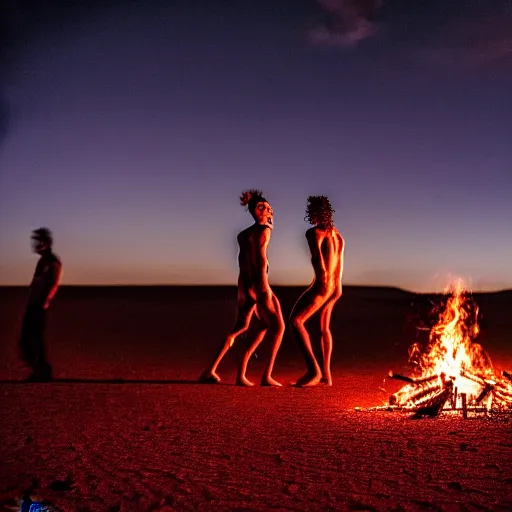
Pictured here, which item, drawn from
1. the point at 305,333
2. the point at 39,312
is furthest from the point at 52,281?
the point at 305,333

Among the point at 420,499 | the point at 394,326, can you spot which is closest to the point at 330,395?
the point at 420,499

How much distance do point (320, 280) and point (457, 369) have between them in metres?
2.71

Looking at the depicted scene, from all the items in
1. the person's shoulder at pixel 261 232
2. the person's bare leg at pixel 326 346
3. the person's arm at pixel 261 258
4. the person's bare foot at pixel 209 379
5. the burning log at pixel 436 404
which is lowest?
the person's bare foot at pixel 209 379

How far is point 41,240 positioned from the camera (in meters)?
12.1

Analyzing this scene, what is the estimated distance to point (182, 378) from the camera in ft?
40.9

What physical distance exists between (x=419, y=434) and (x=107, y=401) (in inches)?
168

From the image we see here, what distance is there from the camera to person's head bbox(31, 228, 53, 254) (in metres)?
12.1

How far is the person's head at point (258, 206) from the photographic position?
11.4 m

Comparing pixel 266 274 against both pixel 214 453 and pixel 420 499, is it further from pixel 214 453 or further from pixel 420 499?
pixel 420 499

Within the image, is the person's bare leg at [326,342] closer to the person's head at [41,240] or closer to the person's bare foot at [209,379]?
the person's bare foot at [209,379]

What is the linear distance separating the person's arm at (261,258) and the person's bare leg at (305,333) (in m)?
0.62

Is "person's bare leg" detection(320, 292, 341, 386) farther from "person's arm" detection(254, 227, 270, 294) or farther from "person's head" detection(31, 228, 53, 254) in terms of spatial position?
"person's head" detection(31, 228, 53, 254)

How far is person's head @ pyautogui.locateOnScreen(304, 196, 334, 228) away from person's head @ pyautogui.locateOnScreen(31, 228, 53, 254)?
167 inches

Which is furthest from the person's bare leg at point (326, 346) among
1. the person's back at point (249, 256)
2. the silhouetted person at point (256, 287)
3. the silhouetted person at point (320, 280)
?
the person's back at point (249, 256)
